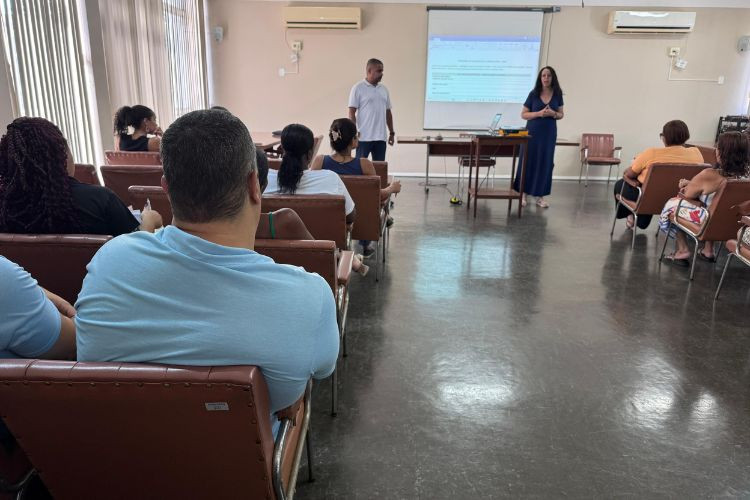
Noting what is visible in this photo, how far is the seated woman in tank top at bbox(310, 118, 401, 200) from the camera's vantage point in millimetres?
3139

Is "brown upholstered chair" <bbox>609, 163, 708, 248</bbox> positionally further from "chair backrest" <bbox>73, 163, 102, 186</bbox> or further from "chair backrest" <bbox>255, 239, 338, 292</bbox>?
"chair backrest" <bbox>73, 163, 102, 186</bbox>

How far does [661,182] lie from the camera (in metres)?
3.95

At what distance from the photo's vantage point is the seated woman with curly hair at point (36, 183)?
1.66 meters

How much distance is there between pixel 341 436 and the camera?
5.95 ft

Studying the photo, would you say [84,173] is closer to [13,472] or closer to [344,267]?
[344,267]

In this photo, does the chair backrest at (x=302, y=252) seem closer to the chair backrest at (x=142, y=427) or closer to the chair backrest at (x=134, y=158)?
the chair backrest at (x=142, y=427)

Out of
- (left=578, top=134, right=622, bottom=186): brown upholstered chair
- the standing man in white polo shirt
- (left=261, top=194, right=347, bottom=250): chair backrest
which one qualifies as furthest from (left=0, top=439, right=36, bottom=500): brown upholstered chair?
(left=578, top=134, right=622, bottom=186): brown upholstered chair

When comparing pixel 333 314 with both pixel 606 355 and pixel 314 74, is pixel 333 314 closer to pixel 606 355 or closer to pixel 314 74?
pixel 606 355

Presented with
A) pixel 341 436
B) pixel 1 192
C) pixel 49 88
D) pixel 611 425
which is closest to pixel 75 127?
pixel 49 88

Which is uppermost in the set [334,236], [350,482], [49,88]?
[49,88]

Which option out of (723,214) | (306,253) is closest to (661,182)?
(723,214)

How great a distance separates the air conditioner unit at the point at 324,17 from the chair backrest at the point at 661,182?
17.4 ft

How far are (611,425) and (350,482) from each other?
1.06 metres

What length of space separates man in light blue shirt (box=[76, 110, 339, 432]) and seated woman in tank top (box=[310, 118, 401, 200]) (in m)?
2.27
